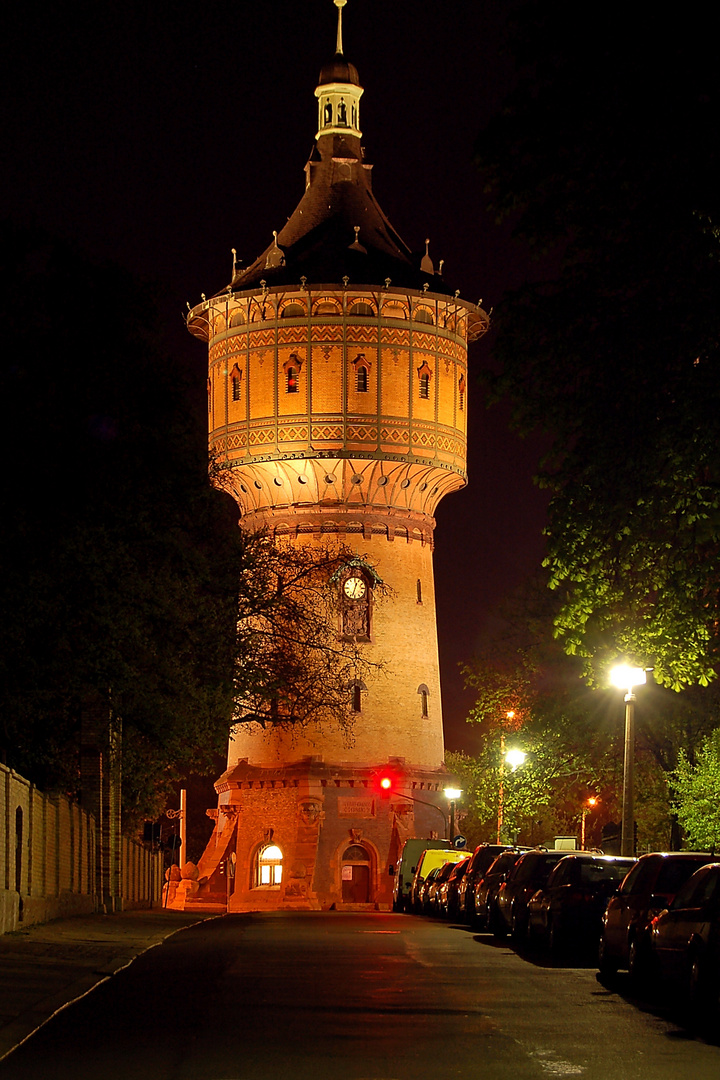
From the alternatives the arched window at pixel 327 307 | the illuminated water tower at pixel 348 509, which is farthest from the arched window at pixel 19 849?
the arched window at pixel 327 307

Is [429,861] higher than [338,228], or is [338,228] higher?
[338,228]

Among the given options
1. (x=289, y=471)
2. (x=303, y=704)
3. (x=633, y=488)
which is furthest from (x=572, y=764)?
(x=633, y=488)

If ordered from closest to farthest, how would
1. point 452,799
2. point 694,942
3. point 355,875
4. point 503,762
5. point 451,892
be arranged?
point 694,942
point 451,892
point 503,762
point 452,799
point 355,875

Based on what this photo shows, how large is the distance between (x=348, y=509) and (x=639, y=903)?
6015cm

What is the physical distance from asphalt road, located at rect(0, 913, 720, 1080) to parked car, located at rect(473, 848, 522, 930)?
7.12 m

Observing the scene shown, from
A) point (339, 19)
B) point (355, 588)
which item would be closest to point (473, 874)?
point (355, 588)

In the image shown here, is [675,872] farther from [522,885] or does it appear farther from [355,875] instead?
[355,875]

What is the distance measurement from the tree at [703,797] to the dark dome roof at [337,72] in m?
45.7

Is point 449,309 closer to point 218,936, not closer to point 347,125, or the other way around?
point 347,125

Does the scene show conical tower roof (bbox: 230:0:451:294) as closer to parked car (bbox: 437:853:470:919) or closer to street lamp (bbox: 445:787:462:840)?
street lamp (bbox: 445:787:462:840)

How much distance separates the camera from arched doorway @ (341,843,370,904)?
8044cm

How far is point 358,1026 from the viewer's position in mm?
15617

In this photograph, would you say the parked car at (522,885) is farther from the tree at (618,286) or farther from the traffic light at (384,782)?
the traffic light at (384,782)

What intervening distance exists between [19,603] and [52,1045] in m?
18.0
